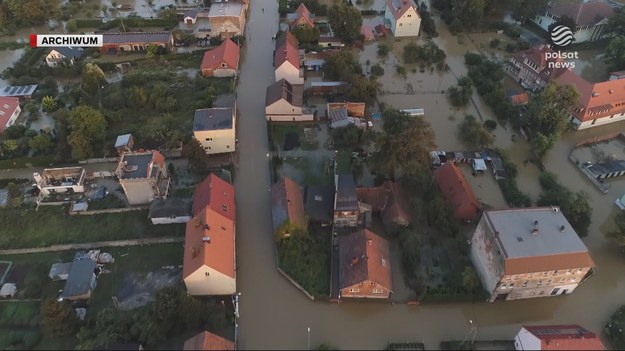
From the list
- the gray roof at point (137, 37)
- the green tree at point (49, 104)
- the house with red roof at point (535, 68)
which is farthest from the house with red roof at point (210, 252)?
the house with red roof at point (535, 68)

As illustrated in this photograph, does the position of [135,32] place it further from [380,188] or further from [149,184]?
[380,188]

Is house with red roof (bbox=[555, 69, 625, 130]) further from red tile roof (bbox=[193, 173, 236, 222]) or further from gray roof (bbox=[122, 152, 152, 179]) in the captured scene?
gray roof (bbox=[122, 152, 152, 179])

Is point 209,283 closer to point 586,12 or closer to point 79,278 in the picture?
point 79,278

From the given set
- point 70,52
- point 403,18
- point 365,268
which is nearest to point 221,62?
point 70,52

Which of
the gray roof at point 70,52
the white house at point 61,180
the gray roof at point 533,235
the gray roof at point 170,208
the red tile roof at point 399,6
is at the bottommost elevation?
the white house at point 61,180

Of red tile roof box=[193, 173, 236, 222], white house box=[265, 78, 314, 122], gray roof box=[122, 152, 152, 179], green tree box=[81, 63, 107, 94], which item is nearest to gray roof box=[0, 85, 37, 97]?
green tree box=[81, 63, 107, 94]

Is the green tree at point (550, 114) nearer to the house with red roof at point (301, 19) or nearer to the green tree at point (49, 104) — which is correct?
the house with red roof at point (301, 19)
